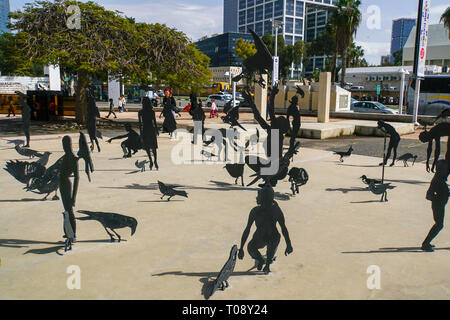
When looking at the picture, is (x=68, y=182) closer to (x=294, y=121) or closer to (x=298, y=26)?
(x=294, y=121)

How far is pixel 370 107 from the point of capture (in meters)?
29.0

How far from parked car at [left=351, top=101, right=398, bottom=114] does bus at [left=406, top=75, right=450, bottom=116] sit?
94.2 inches

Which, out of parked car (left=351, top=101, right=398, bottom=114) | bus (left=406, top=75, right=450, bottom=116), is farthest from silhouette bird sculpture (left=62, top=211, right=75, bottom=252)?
bus (left=406, top=75, right=450, bottom=116)

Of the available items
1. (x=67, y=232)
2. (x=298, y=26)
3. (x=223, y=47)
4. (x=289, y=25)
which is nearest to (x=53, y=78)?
(x=67, y=232)

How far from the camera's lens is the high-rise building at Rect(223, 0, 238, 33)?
18288cm

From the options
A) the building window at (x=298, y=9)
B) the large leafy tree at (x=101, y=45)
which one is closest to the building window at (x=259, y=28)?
the building window at (x=298, y=9)

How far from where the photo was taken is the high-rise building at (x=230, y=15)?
182875mm

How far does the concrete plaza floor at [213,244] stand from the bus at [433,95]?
2238cm

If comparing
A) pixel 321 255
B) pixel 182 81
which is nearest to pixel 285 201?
pixel 321 255

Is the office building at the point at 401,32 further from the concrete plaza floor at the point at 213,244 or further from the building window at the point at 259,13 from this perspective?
the concrete plaza floor at the point at 213,244

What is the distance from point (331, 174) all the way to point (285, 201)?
3.04 m

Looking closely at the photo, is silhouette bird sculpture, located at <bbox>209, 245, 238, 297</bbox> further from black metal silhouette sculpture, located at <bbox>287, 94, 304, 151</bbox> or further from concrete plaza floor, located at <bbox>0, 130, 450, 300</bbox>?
black metal silhouette sculpture, located at <bbox>287, 94, 304, 151</bbox>

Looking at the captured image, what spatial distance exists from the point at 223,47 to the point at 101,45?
110 m

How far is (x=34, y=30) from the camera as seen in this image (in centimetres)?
1761
